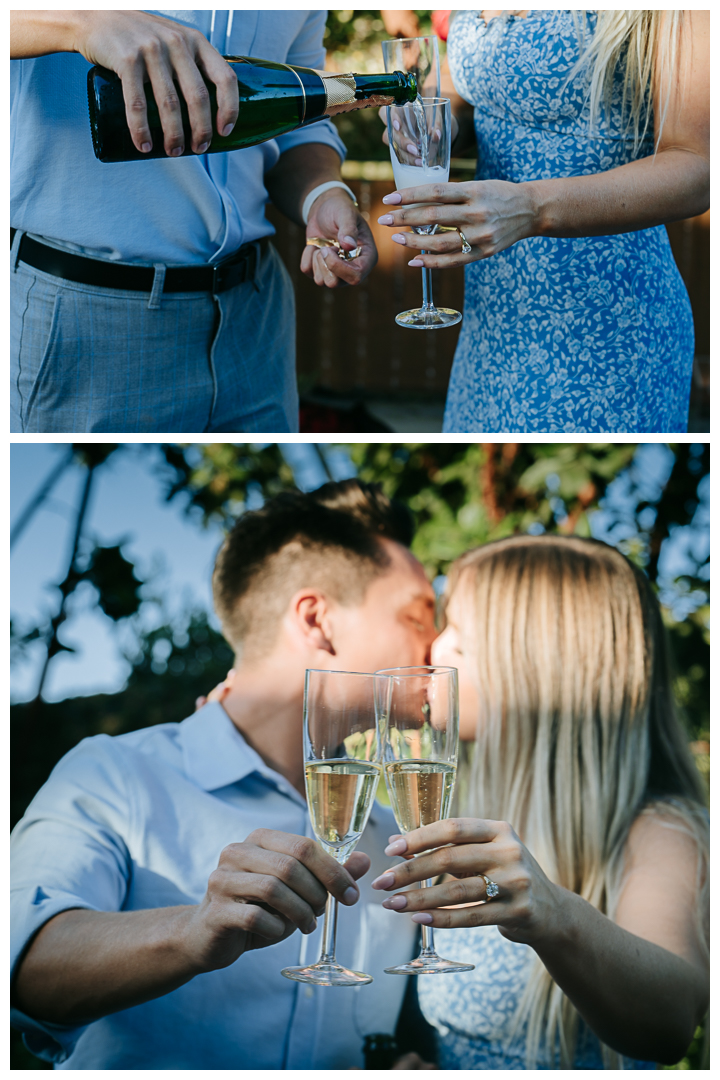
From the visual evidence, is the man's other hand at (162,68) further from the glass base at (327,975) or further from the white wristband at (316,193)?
the glass base at (327,975)

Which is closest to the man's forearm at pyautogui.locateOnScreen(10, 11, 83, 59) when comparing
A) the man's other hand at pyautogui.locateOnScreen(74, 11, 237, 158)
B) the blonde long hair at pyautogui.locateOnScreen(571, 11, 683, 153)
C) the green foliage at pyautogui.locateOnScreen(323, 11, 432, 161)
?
the man's other hand at pyautogui.locateOnScreen(74, 11, 237, 158)

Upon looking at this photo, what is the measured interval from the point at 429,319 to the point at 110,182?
643 millimetres

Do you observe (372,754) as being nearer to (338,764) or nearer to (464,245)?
(338,764)

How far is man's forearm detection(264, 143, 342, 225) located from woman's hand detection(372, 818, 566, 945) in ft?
4.15

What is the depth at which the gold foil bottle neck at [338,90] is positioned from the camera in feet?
5.41

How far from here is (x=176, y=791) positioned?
6.89 feet

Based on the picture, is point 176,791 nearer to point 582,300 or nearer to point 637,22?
point 582,300

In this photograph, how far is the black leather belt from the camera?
165 cm

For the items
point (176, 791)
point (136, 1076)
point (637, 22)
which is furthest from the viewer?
point (176, 791)

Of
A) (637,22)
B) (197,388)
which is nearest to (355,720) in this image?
(197,388)

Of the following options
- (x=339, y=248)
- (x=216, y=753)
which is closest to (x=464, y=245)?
(x=339, y=248)

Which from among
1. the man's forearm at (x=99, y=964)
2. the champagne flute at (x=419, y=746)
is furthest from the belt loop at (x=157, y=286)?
the man's forearm at (x=99, y=964)

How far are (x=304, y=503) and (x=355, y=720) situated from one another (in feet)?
3.58

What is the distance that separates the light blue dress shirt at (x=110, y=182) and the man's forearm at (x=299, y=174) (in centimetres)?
16
